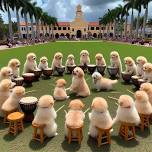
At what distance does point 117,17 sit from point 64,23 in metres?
51.3

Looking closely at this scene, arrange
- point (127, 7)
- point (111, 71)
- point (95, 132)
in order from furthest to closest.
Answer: point (127, 7) < point (111, 71) < point (95, 132)

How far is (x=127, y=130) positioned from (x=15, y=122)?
2.89 m

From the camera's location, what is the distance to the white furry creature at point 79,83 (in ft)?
32.5

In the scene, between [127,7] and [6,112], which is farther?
[127,7]

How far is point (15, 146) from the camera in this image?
631cm

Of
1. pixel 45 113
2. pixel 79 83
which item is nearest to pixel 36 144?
pixel 45 113

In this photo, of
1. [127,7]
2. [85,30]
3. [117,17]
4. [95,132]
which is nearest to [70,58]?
[95,132]

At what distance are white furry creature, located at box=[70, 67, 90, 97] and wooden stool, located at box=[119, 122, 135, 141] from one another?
3.45 meters

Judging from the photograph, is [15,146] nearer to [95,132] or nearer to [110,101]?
[95,132]

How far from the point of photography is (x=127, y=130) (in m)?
6.57

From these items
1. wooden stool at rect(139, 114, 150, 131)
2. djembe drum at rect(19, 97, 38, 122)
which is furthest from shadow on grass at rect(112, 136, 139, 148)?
djembe drum at rect(19, 97, 38, 122)

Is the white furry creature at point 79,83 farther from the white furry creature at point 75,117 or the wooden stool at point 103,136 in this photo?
the wooden stool at point 103,136

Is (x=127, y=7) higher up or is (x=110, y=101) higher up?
(x=127, y=7)

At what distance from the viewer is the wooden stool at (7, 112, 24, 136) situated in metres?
6.88
